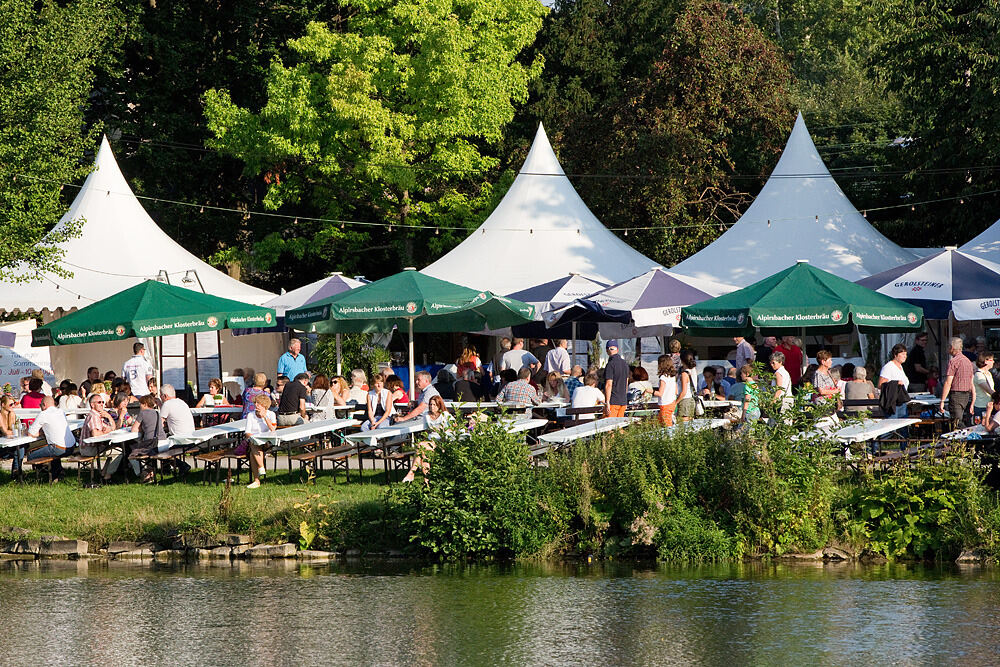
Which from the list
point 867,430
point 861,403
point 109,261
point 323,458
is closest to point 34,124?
point 109,261

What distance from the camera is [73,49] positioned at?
78.0 ft

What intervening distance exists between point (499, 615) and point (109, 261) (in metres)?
19.2

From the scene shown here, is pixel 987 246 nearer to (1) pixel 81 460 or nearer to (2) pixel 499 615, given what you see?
(1) pixel 81 460

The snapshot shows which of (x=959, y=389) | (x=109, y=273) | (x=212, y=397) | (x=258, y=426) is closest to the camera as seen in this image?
(x=258, y=426)

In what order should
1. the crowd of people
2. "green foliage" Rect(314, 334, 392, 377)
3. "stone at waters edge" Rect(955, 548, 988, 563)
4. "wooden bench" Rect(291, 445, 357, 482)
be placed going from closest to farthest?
"stone at waters edge" Rect(955, 548, 988, 563), "wooden bench" Rect(291, 445, 357, 482), the crowd of people, "green foliage" Rect(314, 334, 392, 377)

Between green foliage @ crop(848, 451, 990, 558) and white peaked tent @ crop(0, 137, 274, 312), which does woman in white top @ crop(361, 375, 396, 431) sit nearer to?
green foliage @ crop(848, 451, 990, 558)

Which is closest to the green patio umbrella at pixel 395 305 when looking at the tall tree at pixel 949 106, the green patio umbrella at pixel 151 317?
the green patio umbrella at pixel 151 317

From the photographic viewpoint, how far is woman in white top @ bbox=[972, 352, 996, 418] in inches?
675

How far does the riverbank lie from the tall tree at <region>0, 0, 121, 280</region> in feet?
34.5

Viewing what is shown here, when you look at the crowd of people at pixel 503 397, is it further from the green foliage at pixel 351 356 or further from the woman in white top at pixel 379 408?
the green foliage at pixel 351 356

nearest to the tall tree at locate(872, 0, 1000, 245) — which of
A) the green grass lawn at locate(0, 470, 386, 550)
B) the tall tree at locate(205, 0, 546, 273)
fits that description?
the tall tree at locate(205, 0, 546, 273)

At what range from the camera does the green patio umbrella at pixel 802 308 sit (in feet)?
60.2

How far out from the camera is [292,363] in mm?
21375

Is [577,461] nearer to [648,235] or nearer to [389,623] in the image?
[389,623]
